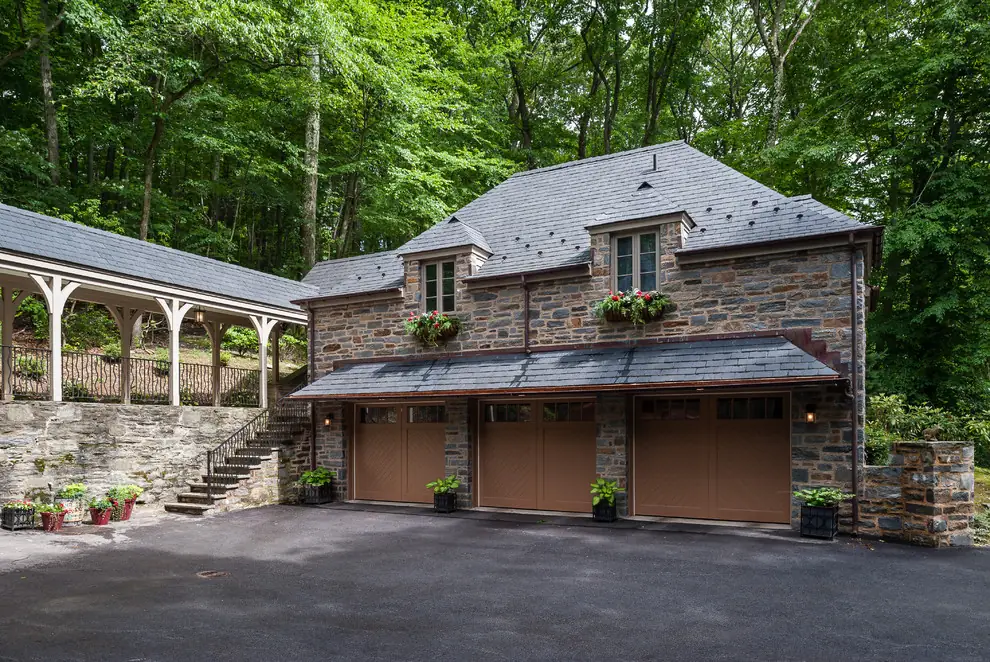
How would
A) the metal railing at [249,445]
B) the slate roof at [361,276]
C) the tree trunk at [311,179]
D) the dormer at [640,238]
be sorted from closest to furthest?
the dormer at [640,238]
the metal railing at [249,445]
the slate roof at [361,276]
the tree trunk at [311,179]

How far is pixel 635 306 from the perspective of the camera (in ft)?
35.6

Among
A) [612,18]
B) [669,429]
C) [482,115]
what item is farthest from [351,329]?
[612,18]

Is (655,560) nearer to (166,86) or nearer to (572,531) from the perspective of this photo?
(572,531)

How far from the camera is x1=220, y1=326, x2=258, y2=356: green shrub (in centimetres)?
2117

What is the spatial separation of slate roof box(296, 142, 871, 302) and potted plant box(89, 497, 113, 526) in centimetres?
695

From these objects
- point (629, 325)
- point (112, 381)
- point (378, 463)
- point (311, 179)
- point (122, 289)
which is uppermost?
point (311, 179)

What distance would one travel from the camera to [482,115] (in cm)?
2428

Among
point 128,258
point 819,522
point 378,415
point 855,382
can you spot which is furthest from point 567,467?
point 128,258

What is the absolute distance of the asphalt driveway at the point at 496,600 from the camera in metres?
4.95

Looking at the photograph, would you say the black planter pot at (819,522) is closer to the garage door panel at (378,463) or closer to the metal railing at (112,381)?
the garage door panel at (378,463)

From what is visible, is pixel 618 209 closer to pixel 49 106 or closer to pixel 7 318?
pixel 7 318

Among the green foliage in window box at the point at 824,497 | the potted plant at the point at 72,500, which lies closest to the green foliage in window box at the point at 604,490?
the green foliage in window box at the point at 824,497

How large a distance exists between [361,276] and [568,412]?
225 inches

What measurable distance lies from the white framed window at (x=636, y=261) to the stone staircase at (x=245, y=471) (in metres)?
7.36
